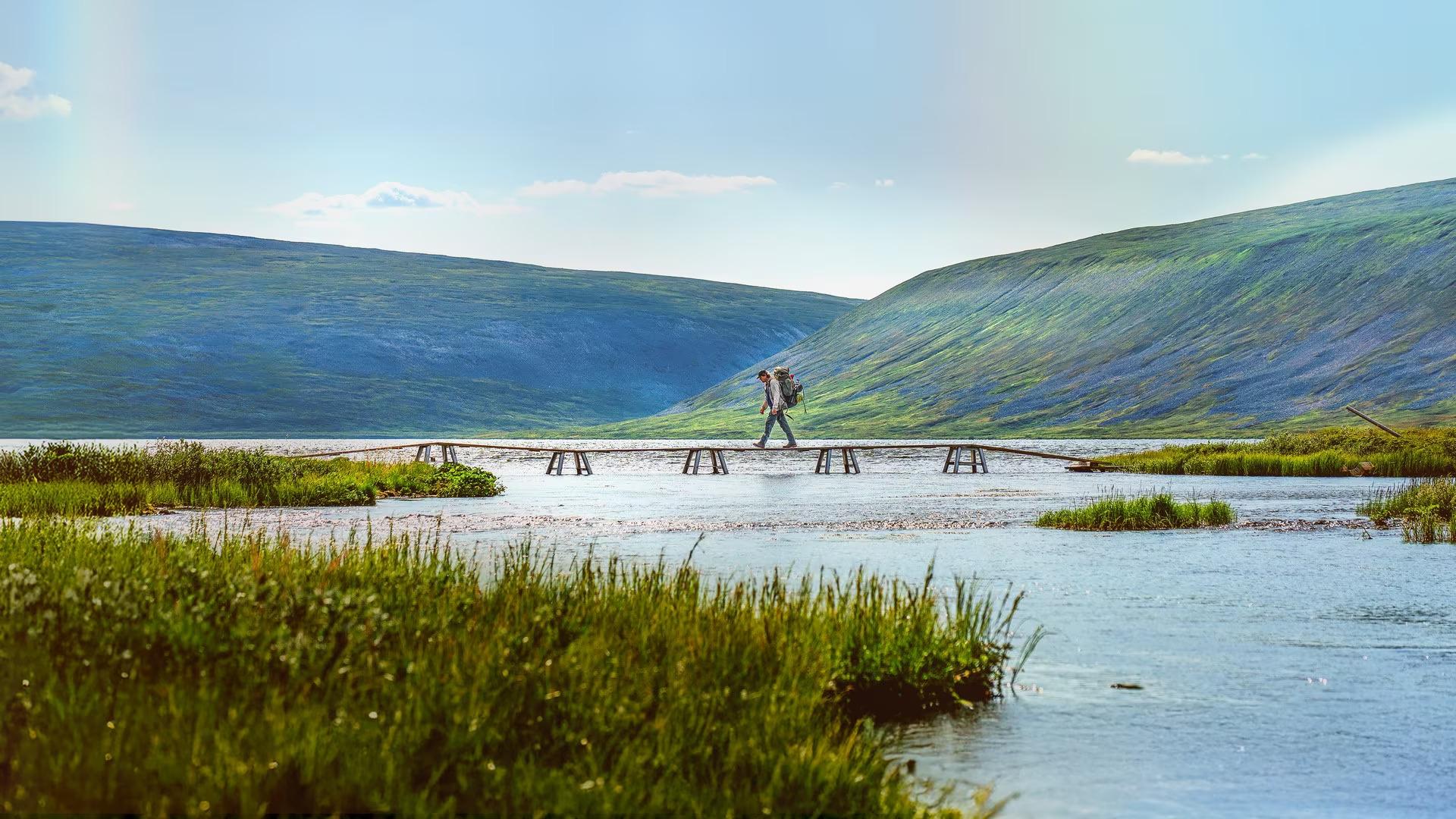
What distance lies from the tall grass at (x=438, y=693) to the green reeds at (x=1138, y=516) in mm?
18054

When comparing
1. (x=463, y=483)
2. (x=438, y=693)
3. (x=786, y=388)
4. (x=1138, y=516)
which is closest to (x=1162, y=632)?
(x=438, y=693)

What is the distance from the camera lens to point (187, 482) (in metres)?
36.8

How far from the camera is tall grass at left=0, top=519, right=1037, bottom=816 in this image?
24.5 ft

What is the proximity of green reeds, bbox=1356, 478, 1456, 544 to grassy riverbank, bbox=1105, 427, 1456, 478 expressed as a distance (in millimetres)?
16933

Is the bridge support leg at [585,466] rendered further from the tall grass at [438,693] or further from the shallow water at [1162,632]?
the tall grass at [438,693]

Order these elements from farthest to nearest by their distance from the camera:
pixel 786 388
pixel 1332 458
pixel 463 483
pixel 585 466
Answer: pixel 585 466, pixel 786 388, pixel 1332 458, pixel 463 483

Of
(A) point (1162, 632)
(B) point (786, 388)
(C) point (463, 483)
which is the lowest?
(A) point (1162, 632)

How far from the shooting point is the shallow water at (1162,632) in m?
10.5

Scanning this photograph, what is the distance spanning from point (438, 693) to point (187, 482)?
3049 cm

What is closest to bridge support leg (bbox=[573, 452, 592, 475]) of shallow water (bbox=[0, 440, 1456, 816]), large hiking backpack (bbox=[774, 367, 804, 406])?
large hiking backpack (bbox=[774, 367, 804, 406])

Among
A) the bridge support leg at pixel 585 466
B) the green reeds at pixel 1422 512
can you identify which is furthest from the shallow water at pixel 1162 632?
the bridge support leg at pixel 585 466

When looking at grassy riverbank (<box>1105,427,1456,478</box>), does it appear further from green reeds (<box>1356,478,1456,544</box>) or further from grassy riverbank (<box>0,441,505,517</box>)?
grassy riverbank (<box>0,441,505,517</box>)

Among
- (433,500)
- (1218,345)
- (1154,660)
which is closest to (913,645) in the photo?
(1154,660)

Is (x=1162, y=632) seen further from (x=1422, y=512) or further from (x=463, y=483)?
(x=463, y=483)
